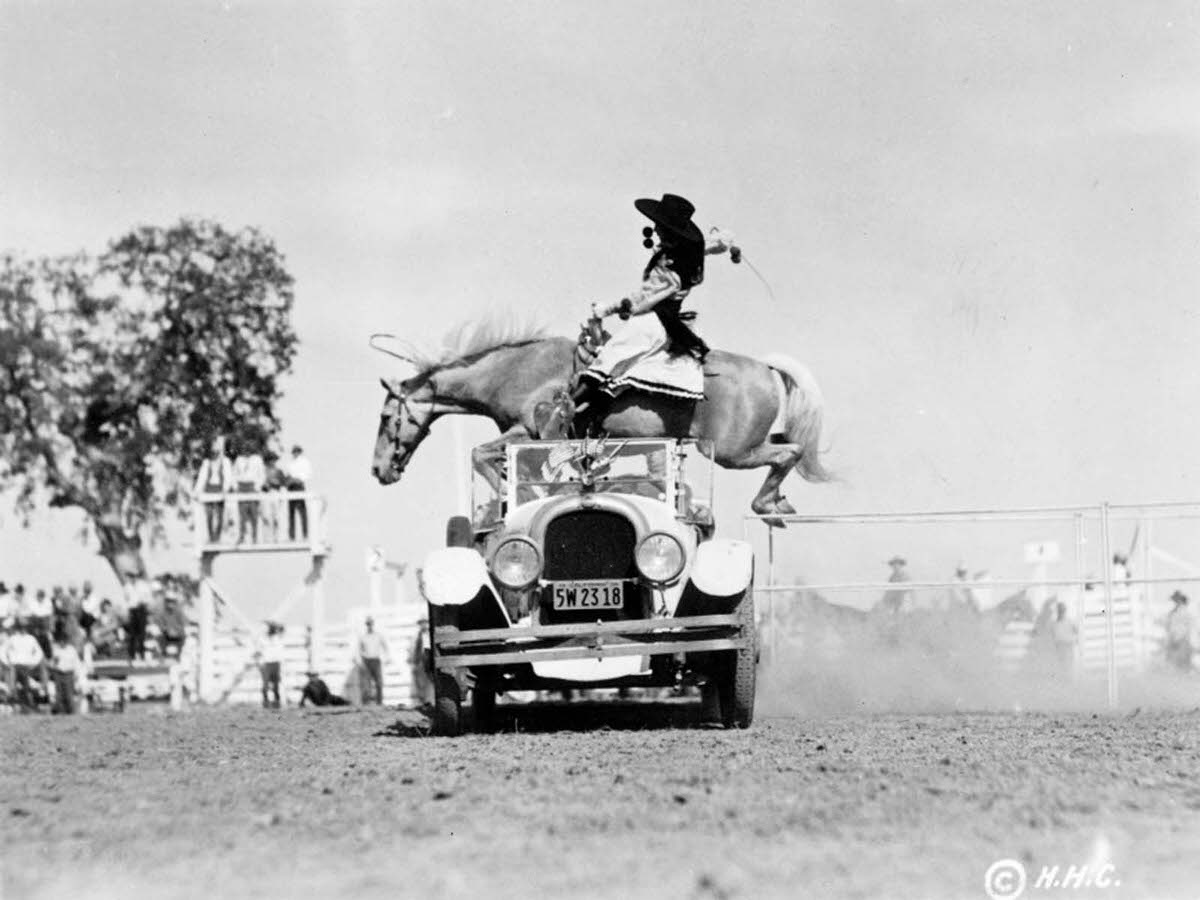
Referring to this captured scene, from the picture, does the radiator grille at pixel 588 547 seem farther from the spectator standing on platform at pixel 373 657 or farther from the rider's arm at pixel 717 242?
the spectator standing on platform at pixel 373 657

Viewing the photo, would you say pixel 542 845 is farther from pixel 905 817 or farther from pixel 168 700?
pixel 168 700

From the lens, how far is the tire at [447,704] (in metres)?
12.4

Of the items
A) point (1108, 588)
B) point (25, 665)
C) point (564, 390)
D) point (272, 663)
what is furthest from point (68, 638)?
point (1108, 588)

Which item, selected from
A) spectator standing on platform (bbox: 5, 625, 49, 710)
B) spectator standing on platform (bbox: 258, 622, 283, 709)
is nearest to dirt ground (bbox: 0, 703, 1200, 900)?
spectator standing on platform (bbox: 5, 625, 49, 710)

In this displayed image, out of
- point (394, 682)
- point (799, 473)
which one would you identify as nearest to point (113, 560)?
point (394, 682)

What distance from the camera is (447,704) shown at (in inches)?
491

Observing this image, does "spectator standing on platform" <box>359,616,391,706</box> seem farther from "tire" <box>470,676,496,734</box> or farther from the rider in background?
"tire" <box>470,676,496,734</box>

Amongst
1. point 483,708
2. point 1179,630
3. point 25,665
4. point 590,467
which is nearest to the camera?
point 590,467

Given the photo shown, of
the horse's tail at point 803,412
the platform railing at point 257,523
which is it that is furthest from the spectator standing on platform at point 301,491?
the horse's tail at point 803,412

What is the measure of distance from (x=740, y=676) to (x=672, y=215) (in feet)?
16.0

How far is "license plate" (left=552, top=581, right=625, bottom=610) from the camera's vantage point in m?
12.4

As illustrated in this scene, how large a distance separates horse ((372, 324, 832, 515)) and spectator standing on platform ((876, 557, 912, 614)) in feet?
3.83

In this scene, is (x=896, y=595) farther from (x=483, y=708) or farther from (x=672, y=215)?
(x=483, y=708)

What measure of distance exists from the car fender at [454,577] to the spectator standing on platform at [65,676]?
570 inches
